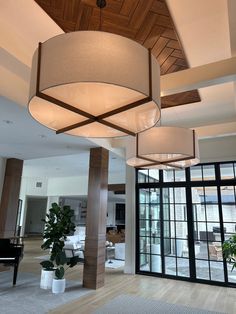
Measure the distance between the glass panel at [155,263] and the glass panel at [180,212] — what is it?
1195mm

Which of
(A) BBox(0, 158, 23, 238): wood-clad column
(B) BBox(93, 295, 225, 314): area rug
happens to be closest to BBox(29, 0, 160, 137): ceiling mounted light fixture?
(B) BBox(93, 295, 225, 314): area rug

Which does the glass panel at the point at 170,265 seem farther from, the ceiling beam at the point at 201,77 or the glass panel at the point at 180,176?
the ceiling beam at the point at 201,77

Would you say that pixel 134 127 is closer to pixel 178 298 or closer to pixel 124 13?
pixel 124 13

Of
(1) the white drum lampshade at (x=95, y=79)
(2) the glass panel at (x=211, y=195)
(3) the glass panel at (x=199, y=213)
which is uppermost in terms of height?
(1) the white drum lampshade at (x=95, y=79)

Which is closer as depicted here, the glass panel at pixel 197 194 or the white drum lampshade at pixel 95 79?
the white drum lampshade at pixel 95 79

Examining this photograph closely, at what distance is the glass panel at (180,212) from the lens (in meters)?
6.40

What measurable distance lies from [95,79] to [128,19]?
161 centimetres

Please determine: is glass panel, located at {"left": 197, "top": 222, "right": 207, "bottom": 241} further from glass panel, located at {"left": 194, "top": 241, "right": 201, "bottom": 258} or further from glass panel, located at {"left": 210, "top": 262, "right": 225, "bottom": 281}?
glass panel, located at {"left": 210, "top": 262, "right": 225, "bottom": 281}

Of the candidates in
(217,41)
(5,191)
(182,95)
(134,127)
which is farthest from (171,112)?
(5,191)

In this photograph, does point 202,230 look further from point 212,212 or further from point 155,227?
point 155,227

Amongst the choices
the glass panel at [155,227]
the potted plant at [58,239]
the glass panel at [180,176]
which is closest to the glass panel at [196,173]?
the glass panel at [180,176]

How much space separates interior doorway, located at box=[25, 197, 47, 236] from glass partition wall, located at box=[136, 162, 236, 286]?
10.8 m

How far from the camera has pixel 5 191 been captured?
708 cm

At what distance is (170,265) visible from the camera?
6316 millimetres
